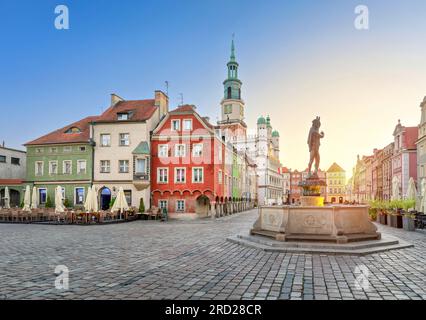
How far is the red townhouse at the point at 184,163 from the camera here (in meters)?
34.8

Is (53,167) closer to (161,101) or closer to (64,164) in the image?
(64,164)

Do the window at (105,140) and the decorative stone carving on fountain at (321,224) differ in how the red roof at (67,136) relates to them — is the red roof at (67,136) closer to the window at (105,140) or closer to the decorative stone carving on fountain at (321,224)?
the window at (105,140)

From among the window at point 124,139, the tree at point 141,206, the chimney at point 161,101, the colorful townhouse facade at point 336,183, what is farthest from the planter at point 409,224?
the colorful townhouse facade at point 336,183

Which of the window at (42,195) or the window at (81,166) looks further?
the window at (42,195)

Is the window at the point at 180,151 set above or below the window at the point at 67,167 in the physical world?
above

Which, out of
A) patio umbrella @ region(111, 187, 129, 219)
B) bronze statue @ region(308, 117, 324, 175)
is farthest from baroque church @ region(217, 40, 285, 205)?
bronze statue @ region(308, 117, 324, 175)

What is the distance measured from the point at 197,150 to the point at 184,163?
1898 millimetres

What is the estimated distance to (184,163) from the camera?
35.2 meters

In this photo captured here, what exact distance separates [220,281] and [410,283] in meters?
4.37

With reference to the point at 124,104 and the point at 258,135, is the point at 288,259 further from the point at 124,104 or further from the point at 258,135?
the point at 258,135

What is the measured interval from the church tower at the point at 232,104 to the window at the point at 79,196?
59.7 m

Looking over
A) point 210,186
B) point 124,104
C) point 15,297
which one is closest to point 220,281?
point 15,297

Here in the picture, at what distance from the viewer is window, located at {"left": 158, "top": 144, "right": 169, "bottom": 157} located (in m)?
35.5

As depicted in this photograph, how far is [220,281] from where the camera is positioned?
8000mm
